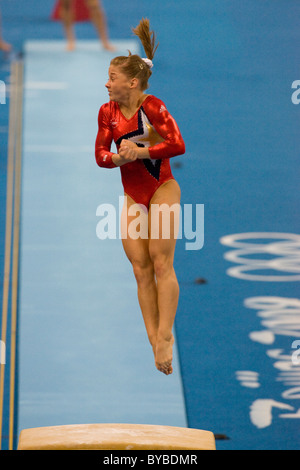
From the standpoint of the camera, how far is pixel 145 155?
4.83 metres

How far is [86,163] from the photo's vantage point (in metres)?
9.55

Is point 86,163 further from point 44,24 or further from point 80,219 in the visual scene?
point 44,24

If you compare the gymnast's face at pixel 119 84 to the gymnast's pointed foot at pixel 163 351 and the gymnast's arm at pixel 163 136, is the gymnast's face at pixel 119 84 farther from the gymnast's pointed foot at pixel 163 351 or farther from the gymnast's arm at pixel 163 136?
the gymnast's pointed foot at pixel 163 351

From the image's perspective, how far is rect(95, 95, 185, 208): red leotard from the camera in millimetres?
4871

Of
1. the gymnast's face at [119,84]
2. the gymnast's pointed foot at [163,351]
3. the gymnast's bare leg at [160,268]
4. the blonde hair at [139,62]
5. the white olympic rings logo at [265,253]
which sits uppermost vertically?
the blonde hair at [139,62]

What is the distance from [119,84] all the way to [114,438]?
2.06 m

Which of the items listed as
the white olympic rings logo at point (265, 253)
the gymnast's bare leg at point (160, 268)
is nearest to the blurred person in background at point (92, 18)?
the white olympic rings logo at point (265, 253)

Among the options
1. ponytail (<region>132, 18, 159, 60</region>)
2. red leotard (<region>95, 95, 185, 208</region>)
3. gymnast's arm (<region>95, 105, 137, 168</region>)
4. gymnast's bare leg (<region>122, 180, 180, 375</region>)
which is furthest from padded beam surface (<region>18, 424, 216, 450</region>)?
ponytail (<region>132, 18, 159, 60</region>)

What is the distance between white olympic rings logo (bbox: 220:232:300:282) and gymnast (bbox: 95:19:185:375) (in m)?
3.53

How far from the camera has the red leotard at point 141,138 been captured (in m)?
4.87

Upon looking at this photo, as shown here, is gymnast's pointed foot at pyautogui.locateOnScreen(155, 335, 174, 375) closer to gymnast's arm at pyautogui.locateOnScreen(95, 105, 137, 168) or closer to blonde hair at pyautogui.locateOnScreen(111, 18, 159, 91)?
gymnast's arm at pyautogui.locateOnScreen(95, 105, 137, 168)

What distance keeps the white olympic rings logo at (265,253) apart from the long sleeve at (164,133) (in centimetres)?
380
